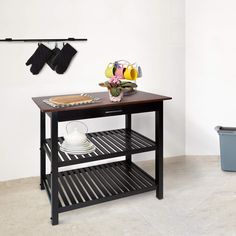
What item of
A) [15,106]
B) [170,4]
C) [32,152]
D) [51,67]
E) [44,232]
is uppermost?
[170,4]

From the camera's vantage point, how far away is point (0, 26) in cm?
252

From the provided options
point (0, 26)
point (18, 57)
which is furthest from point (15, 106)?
point (0, 26)

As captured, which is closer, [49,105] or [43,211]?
[49,105]

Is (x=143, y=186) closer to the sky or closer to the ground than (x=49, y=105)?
closer to the ground

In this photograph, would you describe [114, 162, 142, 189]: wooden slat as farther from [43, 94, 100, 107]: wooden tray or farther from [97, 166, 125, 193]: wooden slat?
[43, 94, 100, 107]: wooden tray

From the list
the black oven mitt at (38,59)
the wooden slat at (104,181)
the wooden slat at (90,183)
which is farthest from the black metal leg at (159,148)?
the black oven mitt at (38,59)

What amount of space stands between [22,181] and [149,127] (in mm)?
1372

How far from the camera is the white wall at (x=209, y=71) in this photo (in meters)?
3.13

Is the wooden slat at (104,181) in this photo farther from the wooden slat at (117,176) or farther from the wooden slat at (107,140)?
the wooden slat at (107,140)

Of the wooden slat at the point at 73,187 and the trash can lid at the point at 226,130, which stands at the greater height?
the trash can lid at the point at 226,130

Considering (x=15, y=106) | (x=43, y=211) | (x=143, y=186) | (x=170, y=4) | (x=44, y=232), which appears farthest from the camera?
(x=170, y=4)

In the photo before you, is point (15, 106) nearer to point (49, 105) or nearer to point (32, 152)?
point (32, 152)

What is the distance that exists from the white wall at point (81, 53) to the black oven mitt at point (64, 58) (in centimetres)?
6

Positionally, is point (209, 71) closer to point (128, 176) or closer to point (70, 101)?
point (128, 176)
